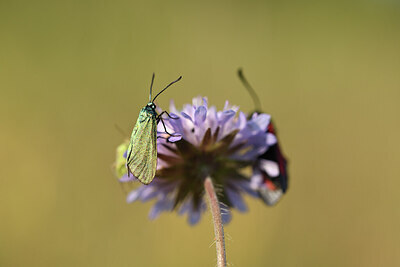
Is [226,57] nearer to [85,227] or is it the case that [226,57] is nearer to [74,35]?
[74,35]

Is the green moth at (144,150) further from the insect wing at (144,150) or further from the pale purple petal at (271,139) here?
the pale purple petal at (271,139)

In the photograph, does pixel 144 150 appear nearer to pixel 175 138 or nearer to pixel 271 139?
pixel 175 138

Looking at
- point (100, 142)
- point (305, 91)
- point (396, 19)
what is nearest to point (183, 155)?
point (100, 142)

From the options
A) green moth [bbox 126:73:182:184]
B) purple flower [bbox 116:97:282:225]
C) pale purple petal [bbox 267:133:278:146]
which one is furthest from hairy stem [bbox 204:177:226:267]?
pale purple petal [bbox 267:133:278:146]

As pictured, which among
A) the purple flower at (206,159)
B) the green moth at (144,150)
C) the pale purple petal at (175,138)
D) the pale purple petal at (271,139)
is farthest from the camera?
the pale purple petal at (271,139)

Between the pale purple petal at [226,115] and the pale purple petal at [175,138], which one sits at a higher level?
the pale purple petal at [226,115]

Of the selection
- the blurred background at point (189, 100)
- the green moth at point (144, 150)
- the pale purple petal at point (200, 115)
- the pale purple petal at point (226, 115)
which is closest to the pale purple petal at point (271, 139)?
the pale purple petal at point (226, 115)

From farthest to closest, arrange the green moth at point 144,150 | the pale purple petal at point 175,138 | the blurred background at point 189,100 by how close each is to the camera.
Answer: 1. the blurred background at point 189,100
2. the pale purple petal at point 175,138
3. the green moth at point 144,150
